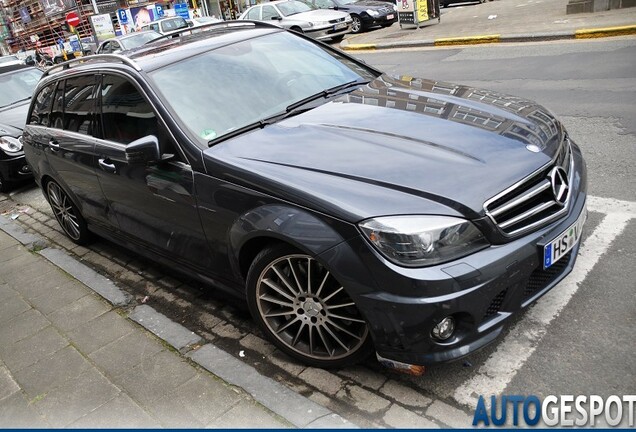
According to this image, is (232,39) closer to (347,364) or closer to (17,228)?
(347,364)

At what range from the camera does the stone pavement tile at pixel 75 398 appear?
2.98 meters

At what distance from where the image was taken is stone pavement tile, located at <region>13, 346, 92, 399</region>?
3.29 m

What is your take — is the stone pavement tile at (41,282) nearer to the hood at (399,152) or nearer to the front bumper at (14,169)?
the hood at (399,152)

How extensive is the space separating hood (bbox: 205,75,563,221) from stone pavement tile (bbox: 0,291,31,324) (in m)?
2.43

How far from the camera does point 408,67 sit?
11.2 metres

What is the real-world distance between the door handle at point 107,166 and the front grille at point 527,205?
281 cm

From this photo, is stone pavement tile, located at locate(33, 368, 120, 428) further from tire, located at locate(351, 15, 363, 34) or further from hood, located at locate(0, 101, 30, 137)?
tire, located at locate(351, 15, 363, 34)

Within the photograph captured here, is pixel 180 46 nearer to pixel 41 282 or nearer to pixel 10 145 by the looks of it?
pixel 41 282

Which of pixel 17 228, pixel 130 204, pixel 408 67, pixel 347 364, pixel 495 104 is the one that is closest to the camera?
pixel 347 364

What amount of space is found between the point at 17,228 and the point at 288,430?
5530mm

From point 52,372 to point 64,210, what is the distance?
8.50 feet

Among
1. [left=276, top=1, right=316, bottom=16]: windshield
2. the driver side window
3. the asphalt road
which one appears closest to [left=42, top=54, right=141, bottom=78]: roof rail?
the driver side window

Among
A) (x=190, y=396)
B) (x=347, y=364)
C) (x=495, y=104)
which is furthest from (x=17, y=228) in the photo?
(x=495, y=104)

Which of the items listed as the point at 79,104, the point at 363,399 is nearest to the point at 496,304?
the point at 363,399
